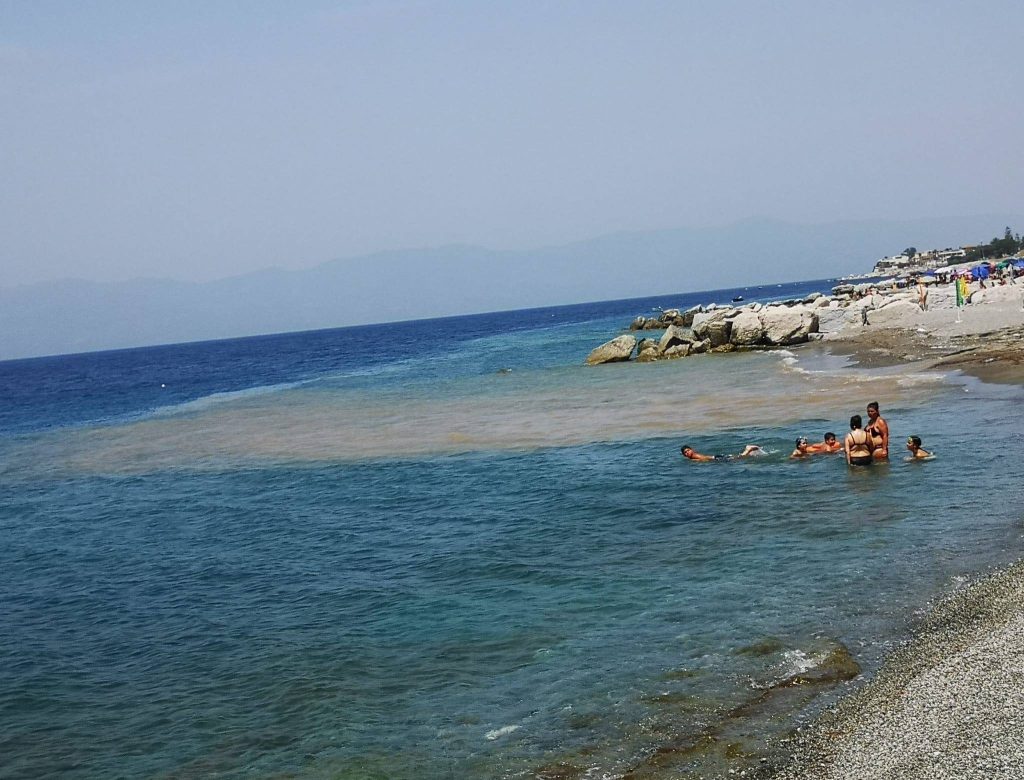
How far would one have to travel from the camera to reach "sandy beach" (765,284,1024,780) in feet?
23.8

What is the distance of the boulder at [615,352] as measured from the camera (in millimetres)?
55906

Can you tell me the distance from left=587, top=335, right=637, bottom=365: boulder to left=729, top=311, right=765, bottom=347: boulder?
20.7 feet

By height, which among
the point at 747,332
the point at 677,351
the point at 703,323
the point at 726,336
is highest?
the point at 703,323

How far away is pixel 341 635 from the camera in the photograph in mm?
12883

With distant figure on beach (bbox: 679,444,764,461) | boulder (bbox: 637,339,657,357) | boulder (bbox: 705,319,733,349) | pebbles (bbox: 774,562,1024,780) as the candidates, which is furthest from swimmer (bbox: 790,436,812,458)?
boulder (bbox: 637,339,657,357)

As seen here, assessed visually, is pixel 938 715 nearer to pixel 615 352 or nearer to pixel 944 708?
pixel 944 708

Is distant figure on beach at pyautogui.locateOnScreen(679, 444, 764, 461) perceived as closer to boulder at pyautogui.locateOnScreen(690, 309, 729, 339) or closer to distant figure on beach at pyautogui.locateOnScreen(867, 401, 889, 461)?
distant figure on beach at pyautogui.locateOnScreen(867, 401, 889, 461)

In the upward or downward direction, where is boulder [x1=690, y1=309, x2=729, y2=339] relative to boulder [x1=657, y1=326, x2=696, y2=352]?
upward

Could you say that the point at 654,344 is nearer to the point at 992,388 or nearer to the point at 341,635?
the point at 992,388

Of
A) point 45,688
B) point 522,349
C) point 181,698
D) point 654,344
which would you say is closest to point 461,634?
point 181,698

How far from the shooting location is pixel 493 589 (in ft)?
46.4

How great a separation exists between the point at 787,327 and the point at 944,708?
150 ft

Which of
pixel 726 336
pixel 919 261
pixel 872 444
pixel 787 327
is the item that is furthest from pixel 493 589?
pixel 919 261

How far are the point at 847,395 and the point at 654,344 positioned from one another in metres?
26.8
